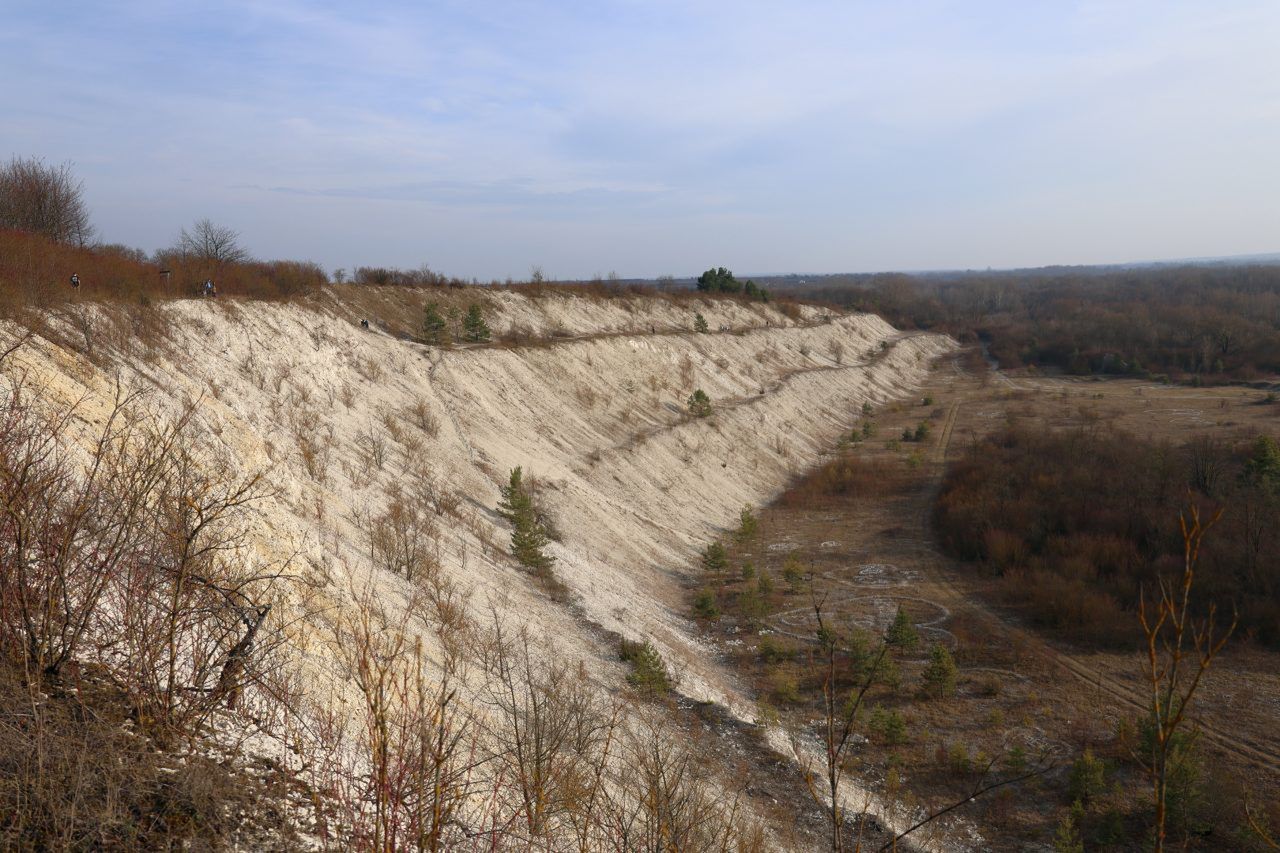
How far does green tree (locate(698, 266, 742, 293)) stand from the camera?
61.4 meters

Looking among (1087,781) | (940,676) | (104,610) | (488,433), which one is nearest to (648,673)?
(940,676)

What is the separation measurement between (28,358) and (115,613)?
23.1ft

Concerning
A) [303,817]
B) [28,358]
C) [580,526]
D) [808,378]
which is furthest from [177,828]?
[808,378]

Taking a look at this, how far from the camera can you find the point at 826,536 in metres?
25.0

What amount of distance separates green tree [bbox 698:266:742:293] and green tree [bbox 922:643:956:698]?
160 feet

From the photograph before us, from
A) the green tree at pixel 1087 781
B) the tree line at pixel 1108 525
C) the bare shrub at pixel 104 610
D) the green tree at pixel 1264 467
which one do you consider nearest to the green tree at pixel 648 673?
the green tree at pixel 1087 781

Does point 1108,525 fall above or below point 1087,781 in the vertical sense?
above

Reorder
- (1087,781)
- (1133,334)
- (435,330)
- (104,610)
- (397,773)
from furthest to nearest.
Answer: (1133,334)
(435,330)
(1087,781)
(104,610)
(397,773)

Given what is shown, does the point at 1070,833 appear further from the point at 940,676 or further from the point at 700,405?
the point at 700,405

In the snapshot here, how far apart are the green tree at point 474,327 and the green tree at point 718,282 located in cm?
3272

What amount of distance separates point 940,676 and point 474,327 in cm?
2220

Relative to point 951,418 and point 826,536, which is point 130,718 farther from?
point 951,418

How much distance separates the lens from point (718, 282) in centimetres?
6222

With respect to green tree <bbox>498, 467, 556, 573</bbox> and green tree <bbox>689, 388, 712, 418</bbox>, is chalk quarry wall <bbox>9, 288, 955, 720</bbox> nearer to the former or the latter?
green tree <bbox>498, 467, 556, 573</bbox>
